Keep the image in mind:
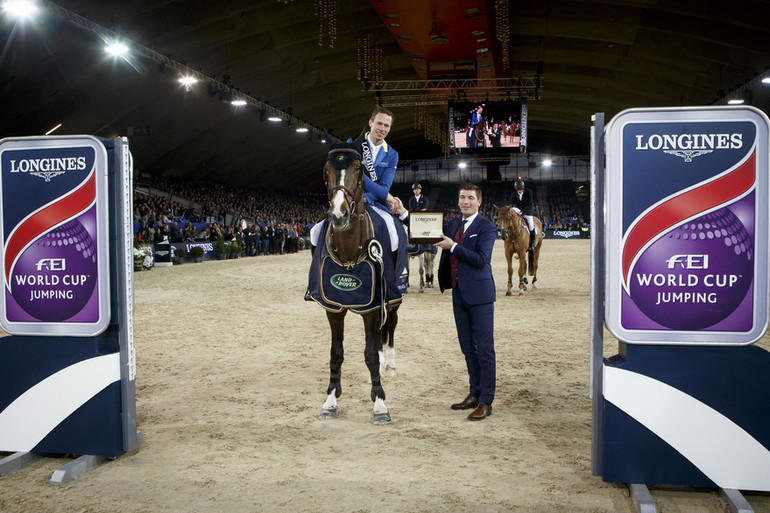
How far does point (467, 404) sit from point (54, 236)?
3191mm

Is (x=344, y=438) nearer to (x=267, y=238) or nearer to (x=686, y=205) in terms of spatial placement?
(x=686, y=205)

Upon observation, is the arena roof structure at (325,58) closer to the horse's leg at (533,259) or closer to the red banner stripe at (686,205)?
the horse's leg at (533,259)

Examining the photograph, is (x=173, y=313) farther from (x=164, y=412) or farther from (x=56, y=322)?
(x=56, y=322)

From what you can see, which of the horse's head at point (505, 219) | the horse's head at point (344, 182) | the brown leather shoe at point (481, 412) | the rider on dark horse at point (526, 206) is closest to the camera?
the horse's head at point (344, 182)

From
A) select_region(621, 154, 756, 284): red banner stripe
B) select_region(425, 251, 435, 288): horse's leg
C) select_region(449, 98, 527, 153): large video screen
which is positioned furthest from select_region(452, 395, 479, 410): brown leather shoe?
select_region(449, 98, 527, 153): large video screen

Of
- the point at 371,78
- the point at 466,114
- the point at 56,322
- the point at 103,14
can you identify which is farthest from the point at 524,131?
the point at 56,322

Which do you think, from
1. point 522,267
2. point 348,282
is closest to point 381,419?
point 348,282

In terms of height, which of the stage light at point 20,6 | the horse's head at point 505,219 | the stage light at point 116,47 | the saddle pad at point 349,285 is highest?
the stage light at point 116,47

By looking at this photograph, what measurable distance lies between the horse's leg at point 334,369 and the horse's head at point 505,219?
7.12 metres

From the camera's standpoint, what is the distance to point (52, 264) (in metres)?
3.54

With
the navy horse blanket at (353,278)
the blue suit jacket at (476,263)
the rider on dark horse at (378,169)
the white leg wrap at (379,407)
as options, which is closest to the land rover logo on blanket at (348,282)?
the navy horse blanket at (353,278)

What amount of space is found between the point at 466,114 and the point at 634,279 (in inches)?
759

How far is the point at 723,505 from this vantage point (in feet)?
9.65

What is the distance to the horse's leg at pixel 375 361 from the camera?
14.1ft
